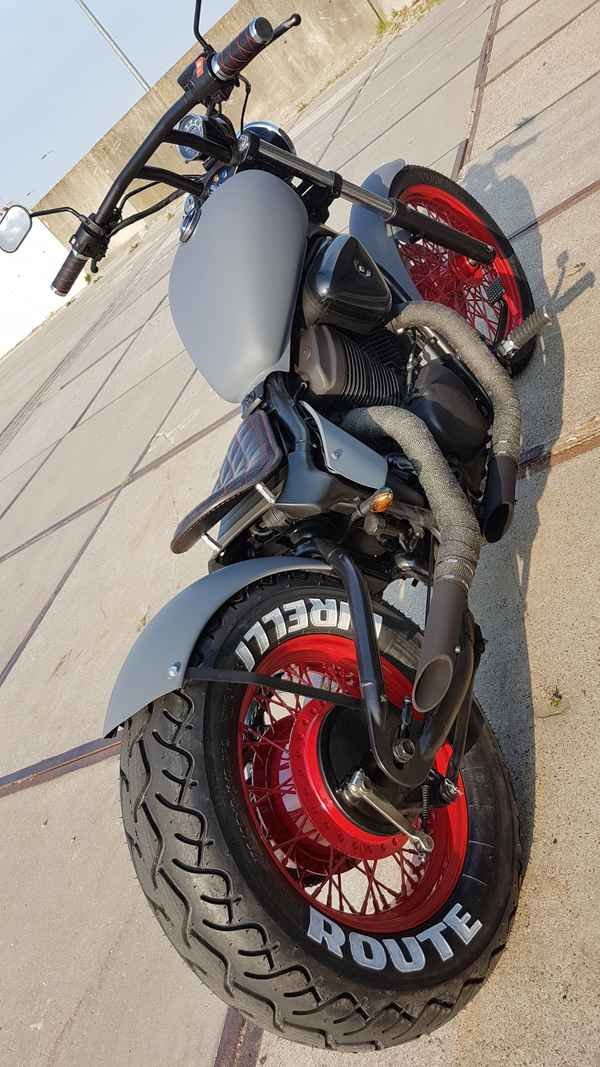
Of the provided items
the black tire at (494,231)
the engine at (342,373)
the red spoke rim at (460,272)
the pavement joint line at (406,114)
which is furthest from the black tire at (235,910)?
the pavement joint line at (406,114)

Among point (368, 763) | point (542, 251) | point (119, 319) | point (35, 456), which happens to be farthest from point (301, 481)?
Result: point (119, 319)

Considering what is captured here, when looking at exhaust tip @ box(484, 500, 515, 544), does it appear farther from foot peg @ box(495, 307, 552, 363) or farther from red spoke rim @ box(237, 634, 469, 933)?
foot peg @ box(495, 307, 552, 363)

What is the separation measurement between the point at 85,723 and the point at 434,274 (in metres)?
2.28

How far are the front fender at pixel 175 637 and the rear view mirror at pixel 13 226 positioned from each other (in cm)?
130

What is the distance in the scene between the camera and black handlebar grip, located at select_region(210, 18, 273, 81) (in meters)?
2.00

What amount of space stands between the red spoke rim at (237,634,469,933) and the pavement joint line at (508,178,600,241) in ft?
8.77

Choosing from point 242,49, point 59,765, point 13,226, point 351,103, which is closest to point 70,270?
point 13,226

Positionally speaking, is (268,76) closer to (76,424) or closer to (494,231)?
(76,424)

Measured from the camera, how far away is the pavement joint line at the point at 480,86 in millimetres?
4871

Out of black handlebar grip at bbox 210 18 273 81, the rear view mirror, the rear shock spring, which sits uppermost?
the rear view mirror

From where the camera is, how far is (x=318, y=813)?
1495 millimetres

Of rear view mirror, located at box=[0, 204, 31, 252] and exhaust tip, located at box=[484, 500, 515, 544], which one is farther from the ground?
rear view mirror, located at box=[0, 204, 31, 252]

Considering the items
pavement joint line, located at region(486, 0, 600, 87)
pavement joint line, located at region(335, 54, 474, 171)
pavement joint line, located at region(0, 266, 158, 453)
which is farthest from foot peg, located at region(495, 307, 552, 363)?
pavement joint line, located at region(0, 266, 158, 453)

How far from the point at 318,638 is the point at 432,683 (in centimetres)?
29
